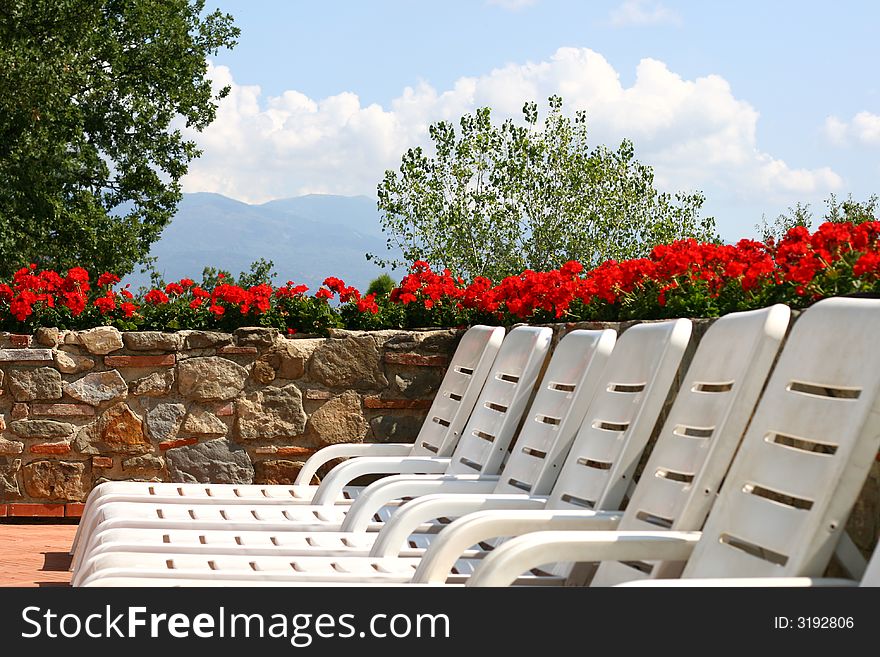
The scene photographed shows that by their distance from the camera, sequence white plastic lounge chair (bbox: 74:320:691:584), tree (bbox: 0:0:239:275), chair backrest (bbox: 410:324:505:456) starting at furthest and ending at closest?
1. tree (bbox: 0:0:239:275)
2. chair backrest (bbox: 410:324:505:456)
3. white plastic lounge chair (bbox: 74:320:691:584)

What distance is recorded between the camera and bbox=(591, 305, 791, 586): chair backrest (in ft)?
7.34

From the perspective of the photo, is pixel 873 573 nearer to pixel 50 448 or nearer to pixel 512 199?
pixel 50 448

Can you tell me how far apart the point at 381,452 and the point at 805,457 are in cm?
288

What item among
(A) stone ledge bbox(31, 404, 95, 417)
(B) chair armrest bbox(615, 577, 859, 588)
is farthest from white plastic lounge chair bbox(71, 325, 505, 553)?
(B) chair armrest bbox(615, 577, 859, 588)

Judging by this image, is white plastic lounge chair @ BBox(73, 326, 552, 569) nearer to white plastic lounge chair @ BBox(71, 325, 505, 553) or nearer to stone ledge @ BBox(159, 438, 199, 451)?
white plastic lounge chair @ BBox(71, 325, 505, 553)

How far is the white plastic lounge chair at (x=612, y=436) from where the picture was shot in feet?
7.80

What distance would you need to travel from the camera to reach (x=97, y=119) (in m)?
17.3

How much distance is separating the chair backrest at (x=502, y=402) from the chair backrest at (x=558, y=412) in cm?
17

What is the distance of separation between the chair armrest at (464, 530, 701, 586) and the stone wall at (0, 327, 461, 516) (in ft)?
10.7

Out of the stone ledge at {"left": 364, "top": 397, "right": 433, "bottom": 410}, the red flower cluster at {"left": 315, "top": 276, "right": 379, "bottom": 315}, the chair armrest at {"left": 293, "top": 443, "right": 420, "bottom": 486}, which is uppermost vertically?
the red flower cluster at {"left": 315, "top": 276, "right": 379, "bottom": 315}

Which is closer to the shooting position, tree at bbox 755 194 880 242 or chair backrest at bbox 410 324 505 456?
chair backrest at bbox 410 324 505 456

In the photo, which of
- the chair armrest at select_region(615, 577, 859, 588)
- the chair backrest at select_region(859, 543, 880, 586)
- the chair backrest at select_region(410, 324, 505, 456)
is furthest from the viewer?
the chair backrest at select_region(410, 324, 505, 456)

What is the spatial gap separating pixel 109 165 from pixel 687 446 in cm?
1681

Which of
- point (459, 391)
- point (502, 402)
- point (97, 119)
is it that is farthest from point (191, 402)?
point (97, 119)
